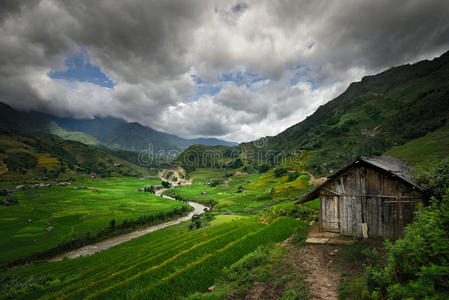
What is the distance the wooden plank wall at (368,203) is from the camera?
44.1ft

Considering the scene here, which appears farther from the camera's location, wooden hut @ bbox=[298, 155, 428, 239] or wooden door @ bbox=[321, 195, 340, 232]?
wooden door @ bbox=[321, 195, 340, 232]

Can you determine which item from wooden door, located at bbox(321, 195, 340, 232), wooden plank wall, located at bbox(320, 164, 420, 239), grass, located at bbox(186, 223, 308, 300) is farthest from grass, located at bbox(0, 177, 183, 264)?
wooden plank wall, located at bbox(320, 164, 420, 239)

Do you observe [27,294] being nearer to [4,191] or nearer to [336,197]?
[336,197]

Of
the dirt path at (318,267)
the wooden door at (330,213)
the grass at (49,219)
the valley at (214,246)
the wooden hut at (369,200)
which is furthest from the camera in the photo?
the grass at (49,219)

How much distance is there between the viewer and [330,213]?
52.3ft

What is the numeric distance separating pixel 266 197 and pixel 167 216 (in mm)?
38680

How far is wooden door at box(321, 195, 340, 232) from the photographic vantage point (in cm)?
1560

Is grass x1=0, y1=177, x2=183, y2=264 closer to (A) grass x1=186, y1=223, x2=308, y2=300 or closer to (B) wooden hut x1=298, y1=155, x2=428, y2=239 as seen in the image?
(A) grass x1=186, y1=223, x2=308, y2=300

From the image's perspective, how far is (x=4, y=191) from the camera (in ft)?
268

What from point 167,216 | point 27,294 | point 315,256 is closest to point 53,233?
point 167,216

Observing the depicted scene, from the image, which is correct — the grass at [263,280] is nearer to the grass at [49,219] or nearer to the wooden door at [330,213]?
the wooden door at [330,213]

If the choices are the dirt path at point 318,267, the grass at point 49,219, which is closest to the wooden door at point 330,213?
the dirt path at point 318,267

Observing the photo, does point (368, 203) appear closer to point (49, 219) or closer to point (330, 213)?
point (330, 213)

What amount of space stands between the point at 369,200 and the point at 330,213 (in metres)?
3.07
